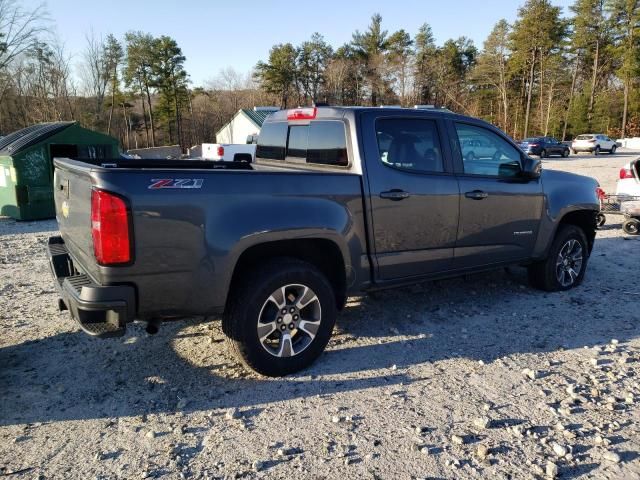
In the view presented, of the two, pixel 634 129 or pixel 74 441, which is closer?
pixel 74 441

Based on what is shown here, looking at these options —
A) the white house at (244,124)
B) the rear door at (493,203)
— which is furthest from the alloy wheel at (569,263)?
the white house at (244,124)

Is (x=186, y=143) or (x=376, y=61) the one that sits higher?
(x=376, y=61)

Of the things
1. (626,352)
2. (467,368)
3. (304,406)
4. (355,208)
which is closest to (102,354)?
(304,406)

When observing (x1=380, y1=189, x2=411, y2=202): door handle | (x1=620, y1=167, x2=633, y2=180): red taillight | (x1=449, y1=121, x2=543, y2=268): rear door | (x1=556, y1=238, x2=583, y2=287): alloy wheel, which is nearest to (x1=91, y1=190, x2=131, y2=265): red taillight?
(x1=380, y1=189, x2=411, y2=202): door handle

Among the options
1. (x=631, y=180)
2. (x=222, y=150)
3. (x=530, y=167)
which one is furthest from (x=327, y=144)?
(x=222, y=150)

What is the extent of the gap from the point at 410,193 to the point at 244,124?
41.8 m

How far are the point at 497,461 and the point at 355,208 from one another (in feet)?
6.52

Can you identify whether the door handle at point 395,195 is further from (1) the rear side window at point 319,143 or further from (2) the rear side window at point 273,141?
(2) the rear side window at point 273,141

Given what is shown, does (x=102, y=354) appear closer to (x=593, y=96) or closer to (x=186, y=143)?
(x=186, y=143)

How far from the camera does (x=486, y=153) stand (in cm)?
491

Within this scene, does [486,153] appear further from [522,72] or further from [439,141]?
[522,72]

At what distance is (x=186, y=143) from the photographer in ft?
194

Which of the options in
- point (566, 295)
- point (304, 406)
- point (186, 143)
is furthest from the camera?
point (186, 143)

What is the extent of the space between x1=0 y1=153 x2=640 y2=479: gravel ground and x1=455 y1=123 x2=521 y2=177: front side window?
146cm
